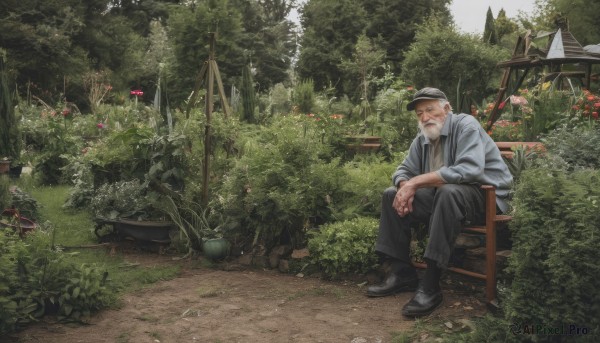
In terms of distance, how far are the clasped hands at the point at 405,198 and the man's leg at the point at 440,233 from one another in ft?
0.56

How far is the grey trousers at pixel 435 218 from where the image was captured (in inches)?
133

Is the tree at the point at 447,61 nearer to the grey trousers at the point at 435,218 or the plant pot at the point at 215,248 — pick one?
the plant pot at the point at 215,248

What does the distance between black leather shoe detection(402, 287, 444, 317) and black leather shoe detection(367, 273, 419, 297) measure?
1.12 ft

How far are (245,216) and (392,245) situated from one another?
5.28 ft

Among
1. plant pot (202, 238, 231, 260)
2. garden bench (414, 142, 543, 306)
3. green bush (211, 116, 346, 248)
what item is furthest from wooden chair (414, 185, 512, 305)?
plant pot (202, 238, 231, 260)

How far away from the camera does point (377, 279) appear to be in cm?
419

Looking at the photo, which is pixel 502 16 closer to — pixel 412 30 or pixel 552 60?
pixel 412 30

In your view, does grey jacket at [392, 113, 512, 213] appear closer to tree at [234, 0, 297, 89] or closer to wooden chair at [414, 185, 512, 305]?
wooden chair at [414, 185, 512, 305]

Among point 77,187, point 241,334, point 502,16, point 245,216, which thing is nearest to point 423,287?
point 241,334

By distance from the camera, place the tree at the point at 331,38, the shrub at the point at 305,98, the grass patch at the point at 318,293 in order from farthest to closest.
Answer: the tree at the point at 331,38
the shrub at the point at 305,98
the grass patch at the point at 318,293

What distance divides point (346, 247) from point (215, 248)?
4.41ft

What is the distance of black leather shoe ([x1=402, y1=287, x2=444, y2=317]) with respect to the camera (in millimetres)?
3398

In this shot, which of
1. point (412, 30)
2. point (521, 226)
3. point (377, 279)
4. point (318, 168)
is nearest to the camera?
point (521, 226)

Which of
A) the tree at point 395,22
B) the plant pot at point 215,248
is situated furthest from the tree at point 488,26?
the plant pot at point 215,248
